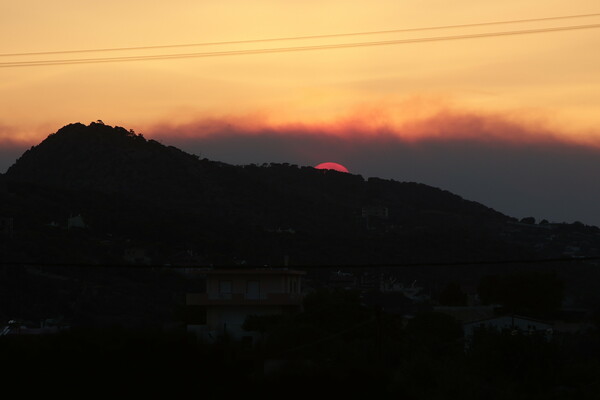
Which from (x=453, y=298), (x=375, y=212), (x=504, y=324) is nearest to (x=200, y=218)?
(x=375, y=212)

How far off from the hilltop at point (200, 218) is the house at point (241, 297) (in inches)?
1895

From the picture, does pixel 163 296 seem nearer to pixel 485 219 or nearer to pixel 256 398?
pixel 256 398

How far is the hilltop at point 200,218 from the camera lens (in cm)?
13325

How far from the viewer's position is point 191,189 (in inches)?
6890

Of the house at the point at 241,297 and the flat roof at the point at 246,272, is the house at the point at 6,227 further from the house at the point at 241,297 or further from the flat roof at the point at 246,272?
the flat roof at the point at 246,272

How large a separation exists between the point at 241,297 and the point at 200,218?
86.4 metres

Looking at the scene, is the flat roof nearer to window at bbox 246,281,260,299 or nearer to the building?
window at bbox 246,281,260,299

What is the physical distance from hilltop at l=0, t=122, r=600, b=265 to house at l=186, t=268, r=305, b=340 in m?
48.1

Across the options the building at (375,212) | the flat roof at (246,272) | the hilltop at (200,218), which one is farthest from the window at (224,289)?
the building at (375,212)

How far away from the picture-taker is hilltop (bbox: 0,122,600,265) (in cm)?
13325

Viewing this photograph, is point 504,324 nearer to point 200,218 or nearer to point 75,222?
point 75,222

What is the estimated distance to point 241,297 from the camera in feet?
219

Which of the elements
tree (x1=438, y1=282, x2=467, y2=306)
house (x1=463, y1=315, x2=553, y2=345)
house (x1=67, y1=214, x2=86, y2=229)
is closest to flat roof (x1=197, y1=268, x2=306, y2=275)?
house (x1=463, y1=315, x2=553, y2=345)

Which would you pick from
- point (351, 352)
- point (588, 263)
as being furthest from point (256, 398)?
point (588, 263)
